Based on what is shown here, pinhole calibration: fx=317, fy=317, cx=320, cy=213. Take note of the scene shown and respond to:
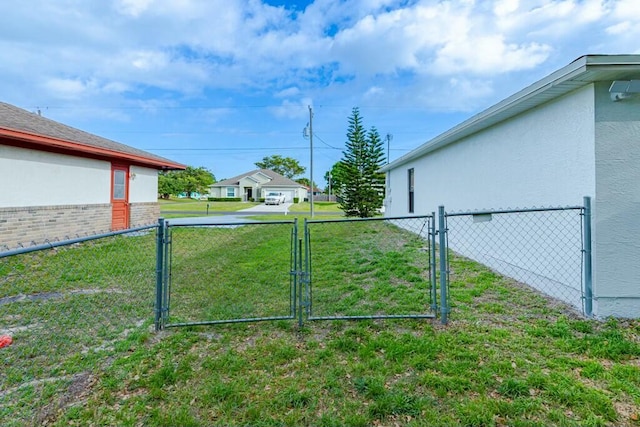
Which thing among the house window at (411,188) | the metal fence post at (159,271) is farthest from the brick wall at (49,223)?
the house window at (411,188)

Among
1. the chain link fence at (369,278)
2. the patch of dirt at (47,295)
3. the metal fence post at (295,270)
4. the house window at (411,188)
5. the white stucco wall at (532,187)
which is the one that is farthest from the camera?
the house window at (411,188)

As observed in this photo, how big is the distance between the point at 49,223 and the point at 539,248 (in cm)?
1056

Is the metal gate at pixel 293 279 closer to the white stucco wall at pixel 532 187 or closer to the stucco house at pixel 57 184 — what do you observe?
the white stucco wall at pixel 532 187

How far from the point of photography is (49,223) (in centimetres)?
798

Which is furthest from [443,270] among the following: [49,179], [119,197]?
[119,197]

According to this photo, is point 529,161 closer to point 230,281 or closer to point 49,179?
point 230,281

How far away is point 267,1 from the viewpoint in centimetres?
989

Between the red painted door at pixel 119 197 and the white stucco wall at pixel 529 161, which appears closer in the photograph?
the white stucco wall at pixel 529 161

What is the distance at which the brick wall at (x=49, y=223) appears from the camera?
22.9 ft

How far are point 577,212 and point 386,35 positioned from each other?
9264mm

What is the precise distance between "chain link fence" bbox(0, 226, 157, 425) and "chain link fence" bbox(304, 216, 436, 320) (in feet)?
6.94

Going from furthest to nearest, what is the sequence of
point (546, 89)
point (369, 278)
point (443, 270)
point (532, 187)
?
point (369, 278), point (532, 187), point (546, 89), point (443, 270)

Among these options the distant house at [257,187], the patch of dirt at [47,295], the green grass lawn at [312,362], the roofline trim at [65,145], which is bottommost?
the green grass lawn at [312,362]

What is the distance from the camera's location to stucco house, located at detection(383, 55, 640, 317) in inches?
140
